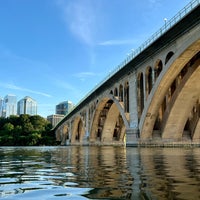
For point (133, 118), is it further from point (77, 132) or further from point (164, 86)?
point (77, 132)

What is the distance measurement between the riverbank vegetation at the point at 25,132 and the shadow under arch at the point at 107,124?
153ft

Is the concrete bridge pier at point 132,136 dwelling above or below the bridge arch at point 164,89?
below

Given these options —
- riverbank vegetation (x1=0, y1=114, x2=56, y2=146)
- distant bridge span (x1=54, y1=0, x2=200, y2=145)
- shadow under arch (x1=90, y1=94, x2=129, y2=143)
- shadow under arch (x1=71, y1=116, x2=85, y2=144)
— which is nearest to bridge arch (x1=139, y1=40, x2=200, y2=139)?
distant bridge span (x1=54, y1=0, x2=200, y2=145)

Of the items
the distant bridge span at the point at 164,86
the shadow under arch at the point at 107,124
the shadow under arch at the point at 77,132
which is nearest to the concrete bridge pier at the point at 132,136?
the distant bridge span at the point at 164,86

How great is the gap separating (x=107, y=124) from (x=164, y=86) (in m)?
34.6

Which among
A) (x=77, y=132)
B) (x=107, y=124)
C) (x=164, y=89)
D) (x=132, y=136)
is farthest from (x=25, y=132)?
(x=164, y=89)

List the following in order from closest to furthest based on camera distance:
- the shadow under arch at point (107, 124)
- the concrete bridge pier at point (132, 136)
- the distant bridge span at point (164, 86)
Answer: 1. the distant bridge span at point (164, 86)
2. the concrete bridge pier at point (132, 136)
3. the shadow under arch at point (107, 124)

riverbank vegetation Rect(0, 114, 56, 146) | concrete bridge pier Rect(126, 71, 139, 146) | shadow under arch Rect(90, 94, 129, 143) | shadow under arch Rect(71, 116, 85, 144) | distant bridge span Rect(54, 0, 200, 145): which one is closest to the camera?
distant bridge span Rect(54, 0, 200, 145)

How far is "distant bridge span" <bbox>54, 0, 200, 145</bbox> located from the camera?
30.0 metres

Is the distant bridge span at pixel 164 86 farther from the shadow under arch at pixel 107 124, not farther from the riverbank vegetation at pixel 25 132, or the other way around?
the riverbank vegetation at pixel 25 132

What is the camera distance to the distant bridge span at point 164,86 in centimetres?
2997

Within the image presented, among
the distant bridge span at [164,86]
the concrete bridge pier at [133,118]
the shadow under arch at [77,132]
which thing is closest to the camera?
the distant bridge span at [164,86]

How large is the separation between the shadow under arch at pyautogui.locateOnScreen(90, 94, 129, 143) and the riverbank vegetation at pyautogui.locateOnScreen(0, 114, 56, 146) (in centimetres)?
4660

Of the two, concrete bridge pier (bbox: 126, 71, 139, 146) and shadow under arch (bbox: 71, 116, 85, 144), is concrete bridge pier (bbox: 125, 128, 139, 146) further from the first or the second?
shadow under arch (bbox: 71, 116, 85, 144)
